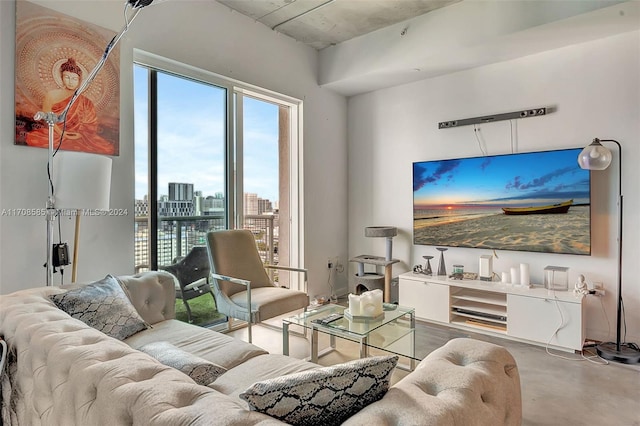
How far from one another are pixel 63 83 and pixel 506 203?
3.73 metres

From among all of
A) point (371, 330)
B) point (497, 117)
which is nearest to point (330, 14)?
point (497, 117)

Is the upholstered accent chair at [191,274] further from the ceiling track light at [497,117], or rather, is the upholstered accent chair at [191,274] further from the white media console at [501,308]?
the ceiling track light at [497,117]

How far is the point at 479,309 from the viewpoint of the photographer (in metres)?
3.31

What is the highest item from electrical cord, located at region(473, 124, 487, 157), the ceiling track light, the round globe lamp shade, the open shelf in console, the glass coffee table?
the ceiling track light

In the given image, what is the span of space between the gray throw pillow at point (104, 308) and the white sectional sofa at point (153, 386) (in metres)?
0.17

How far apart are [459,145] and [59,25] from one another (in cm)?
356

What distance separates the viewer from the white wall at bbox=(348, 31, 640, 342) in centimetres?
298

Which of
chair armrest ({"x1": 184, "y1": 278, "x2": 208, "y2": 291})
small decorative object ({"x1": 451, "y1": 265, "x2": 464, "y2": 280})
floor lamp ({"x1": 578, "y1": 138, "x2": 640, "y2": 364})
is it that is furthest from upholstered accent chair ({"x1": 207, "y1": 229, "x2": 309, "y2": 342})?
floor lamp ({"x1": 578, "y1": 138, "x2": 640, "y2": 364})

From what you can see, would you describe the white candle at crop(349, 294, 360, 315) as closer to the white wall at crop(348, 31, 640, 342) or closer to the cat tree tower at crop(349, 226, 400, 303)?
the cat tree tower at crop(349, 226, 400, 303)

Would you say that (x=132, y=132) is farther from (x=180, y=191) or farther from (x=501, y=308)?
(x=501, y=308)

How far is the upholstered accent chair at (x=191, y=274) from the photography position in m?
3.16

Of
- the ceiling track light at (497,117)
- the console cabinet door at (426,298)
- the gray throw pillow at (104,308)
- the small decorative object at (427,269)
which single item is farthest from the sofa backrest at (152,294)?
the ceiling track light at (497,117)

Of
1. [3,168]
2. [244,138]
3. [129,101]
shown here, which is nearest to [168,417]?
[3,168]

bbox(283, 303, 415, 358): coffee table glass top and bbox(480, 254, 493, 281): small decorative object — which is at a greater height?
bbox(480, 254, 493, 281): small decorative object
